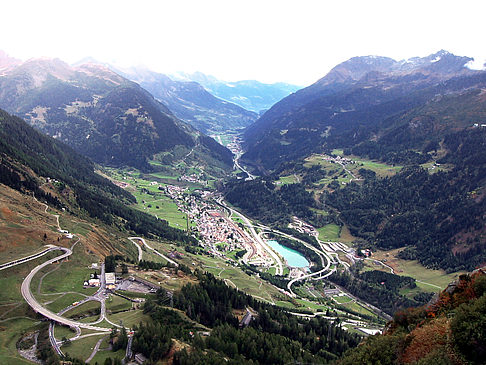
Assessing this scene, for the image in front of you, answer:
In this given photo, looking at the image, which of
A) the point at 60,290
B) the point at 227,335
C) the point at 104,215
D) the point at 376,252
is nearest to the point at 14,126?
the point at 104,215

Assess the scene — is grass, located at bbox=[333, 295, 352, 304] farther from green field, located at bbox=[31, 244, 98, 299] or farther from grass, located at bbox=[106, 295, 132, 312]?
green field, located at bbox=[31, 244, 98, 299]

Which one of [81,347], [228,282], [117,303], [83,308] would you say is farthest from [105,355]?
[228,282]

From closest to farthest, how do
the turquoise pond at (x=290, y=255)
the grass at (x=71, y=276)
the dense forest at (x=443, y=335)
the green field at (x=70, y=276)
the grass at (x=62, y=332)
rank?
the dense forest at (x=443, y=335)
the grass at (x=62, y=332)
the green field at (x=70, y=276)
the grass at (x=71, y=276)
the turquoise pond at (x=290, y=255)

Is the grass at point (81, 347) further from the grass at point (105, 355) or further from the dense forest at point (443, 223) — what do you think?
the dense forest at point (443, 223)

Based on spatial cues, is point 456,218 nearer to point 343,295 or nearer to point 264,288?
point 343,295

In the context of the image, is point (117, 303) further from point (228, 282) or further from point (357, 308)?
point (357, 308)

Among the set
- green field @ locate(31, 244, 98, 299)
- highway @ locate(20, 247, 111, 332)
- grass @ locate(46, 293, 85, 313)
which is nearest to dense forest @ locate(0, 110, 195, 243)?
green field @ locate(31, 244, 98, 299)

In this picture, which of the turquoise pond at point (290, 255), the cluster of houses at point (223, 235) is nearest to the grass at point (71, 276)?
the cluster of houses at point (223, 235)
